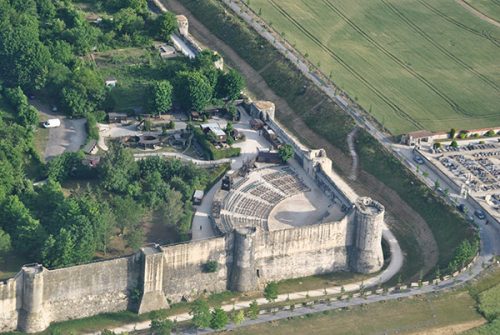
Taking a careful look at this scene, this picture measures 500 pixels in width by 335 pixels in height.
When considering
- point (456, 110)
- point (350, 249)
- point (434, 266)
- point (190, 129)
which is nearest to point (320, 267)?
point (350, 249)

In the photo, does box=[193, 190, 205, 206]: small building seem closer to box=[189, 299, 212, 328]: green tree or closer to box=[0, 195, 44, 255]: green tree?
box=[0, 195, 44, 255]: green tree

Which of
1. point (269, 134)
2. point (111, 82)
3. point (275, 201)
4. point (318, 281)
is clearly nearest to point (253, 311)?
point (318, 281)

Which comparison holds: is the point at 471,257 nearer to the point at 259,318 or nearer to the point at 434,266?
the point at 434,266

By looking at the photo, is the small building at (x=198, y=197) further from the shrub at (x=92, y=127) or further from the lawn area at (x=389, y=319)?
the lawn area at (x=389, y=319)

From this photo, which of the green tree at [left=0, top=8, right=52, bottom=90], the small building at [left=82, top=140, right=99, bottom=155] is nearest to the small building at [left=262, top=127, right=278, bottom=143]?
the small building at [left=82, top=140, right=99, bottom=155]

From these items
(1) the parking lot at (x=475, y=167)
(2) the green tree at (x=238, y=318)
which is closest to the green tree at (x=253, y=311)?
(2) the green tree at (x=238, y=318)

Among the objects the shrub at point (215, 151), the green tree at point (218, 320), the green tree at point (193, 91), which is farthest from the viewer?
the green tree at point (193, 91)

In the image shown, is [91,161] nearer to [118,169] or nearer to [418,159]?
[118,169]

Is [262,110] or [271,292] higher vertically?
[262,110]
